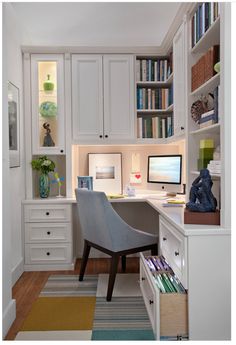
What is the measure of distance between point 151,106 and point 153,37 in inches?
40.9

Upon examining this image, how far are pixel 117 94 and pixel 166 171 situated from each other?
1052mm

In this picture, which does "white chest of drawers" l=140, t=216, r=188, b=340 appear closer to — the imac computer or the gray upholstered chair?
the gray upholstered chair

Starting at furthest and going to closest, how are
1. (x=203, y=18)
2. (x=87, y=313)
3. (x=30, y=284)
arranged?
(x=30, y=284) < (x=87, y=313) < (x=203, y=18)

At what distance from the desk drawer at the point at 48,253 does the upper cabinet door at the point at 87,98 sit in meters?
1.22

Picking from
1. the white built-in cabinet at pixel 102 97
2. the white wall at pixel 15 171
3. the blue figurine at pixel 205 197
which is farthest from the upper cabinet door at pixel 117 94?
the blue figurine at pixel 205 197

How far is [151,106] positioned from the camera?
4254mm

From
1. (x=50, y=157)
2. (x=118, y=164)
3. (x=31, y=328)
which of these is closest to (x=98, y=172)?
(x=118, y=164)

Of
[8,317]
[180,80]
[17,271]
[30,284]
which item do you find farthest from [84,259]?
[180,80]

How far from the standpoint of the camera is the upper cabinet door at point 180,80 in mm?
3238

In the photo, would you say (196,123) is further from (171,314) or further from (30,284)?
(30,284)

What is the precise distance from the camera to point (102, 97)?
419 centimetres

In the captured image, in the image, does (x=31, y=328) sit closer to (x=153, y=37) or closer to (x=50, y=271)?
(x=50, y=271)

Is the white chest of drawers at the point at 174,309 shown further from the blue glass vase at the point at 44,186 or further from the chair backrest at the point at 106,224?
the blue glass vase at the point at 44,186

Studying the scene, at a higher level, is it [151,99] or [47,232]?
[151,99]
